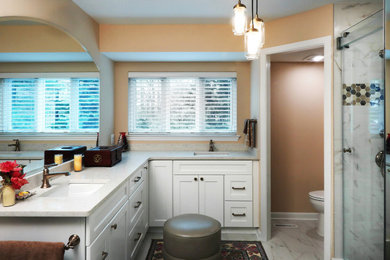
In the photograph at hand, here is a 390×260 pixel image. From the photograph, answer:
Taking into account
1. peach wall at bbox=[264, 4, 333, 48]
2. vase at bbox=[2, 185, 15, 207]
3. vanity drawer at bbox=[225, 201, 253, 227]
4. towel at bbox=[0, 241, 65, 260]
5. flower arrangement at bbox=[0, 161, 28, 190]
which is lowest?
vanity drawer at bbox=[225, 201, 253, 227]

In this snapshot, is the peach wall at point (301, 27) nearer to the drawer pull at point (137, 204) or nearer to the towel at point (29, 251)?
the drawer pull at point (137, 204)

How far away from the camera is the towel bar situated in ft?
3.92

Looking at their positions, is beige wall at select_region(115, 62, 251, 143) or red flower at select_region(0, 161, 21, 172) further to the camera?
beige wall at select_region(115, 62, 251, 143)

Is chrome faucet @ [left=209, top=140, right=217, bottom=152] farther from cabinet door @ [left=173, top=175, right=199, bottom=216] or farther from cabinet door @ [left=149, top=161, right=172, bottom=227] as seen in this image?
cabinet door @ [left=149, top=161, right=172, bottom=227]

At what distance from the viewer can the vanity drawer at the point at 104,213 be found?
4.21 feet

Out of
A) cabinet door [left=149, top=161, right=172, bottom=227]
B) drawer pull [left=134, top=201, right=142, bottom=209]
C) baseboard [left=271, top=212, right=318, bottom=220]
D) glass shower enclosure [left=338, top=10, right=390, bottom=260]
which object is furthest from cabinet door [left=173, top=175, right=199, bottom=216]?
glass shower enclosure [left=338, top=10, right=390, bottom=260]

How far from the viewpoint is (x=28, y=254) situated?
116 centimetres

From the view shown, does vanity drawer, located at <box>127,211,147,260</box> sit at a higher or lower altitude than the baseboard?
higher

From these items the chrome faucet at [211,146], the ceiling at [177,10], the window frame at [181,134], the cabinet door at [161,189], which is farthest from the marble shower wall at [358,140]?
the cabinet door at [161,189]

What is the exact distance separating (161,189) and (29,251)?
5.96 feet

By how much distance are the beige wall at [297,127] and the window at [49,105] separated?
91.1 inches

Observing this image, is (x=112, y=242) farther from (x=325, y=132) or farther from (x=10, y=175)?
(x=325, y=132)

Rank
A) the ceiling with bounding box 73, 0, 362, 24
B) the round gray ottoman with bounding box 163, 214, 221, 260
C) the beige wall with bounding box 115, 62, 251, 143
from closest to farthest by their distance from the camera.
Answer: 1. the round gray ottoman with bounding box 163, 214, 221, 260
2. the ceiling with bounding box 73, 0, 362, 24
3. the beige wall with bounding box 115, 62, 251, 143

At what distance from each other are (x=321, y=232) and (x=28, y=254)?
9.84ft
